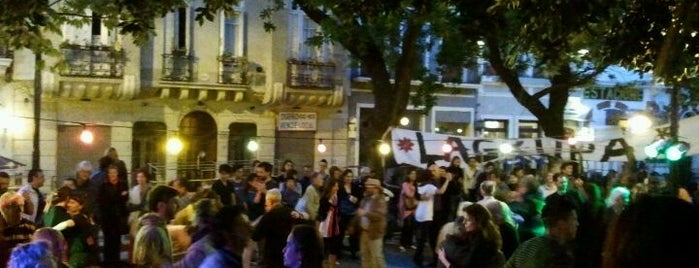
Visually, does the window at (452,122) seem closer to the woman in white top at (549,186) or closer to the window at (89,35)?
the window at (89,35)

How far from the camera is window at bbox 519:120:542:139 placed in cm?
3306

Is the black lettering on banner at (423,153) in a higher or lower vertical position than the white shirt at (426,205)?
higher

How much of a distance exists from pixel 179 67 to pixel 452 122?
11209 mm

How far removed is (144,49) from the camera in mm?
24422

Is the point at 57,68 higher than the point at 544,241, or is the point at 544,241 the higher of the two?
the point at 57,68

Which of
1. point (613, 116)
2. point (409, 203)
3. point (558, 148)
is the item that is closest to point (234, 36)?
point (558, 148)

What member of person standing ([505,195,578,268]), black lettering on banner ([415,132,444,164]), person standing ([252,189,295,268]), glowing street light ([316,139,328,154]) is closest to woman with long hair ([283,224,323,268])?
person standing ([505,195,578,268])

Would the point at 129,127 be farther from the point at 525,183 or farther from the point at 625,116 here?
the point at 625,116

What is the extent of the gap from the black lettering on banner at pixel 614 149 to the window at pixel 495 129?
43.2 ft

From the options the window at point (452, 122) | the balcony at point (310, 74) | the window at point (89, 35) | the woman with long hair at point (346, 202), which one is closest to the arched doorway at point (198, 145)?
the balcony at point (310, 74)

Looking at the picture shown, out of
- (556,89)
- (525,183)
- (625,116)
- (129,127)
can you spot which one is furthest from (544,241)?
(625,116)

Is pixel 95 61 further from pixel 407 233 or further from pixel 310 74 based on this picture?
pixel 407 233

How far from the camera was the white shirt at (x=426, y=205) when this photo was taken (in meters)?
14.6

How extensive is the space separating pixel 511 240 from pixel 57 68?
22.6 feet
